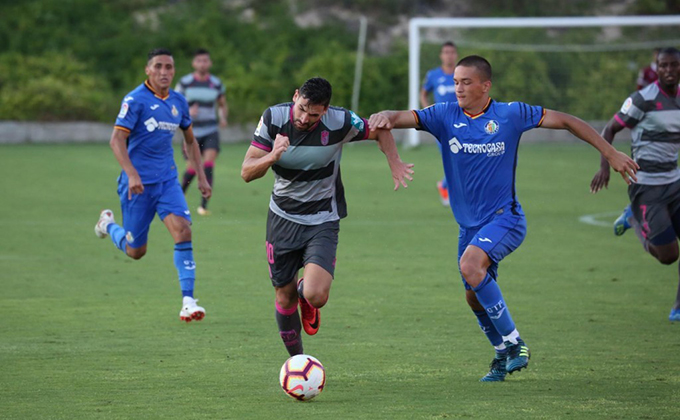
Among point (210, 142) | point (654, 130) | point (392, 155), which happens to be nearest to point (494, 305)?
point (392, 155)

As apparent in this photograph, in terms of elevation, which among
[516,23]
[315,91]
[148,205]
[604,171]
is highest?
[516,23]

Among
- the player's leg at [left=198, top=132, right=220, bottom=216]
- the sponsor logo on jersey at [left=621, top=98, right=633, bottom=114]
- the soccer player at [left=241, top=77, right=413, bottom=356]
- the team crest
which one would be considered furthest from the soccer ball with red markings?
the player's leg at [left=198, top=132, right=220, bottom=216]

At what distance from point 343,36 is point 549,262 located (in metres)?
23.3

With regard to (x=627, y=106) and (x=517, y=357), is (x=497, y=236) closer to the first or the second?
(x=517, y=357)

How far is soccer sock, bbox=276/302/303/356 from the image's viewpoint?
6785 millimetres

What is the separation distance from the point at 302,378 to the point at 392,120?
173 centimetres

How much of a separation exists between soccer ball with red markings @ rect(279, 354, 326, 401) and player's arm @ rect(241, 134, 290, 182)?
1.10m

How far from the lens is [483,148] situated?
269 inches

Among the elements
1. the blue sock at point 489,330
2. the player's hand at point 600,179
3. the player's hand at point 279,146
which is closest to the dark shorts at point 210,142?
the player's hand at point 600,179

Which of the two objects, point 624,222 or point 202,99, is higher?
point 202,99

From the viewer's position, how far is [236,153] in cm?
2506

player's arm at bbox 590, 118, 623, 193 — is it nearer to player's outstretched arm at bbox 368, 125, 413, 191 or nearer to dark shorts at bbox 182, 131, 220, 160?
player's outstretched arm at bbox 368, 125, 413, 191

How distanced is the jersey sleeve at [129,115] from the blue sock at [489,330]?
12.1 ft

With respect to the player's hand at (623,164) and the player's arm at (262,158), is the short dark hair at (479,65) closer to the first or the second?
the player's hand at (623,164)
